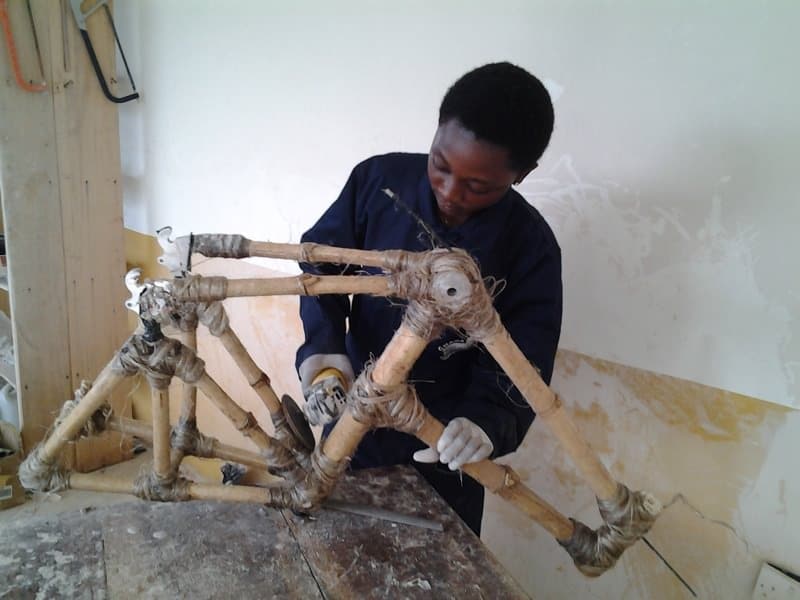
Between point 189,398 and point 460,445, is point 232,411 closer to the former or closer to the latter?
point 189,398

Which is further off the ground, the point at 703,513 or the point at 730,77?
the point at 730,77

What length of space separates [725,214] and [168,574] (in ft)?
3.00

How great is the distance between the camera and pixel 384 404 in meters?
0.64

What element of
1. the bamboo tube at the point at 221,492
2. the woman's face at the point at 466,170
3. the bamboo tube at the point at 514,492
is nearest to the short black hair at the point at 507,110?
the woman's face at the point at 466,170

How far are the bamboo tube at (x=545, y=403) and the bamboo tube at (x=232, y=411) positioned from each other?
38 cm

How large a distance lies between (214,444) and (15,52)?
132cm

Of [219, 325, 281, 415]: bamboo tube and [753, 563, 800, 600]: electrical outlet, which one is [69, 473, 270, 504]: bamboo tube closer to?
[219, 325, 281, 415]: bamboo tube

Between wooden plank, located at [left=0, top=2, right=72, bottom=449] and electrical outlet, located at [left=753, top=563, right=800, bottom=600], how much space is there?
192cm

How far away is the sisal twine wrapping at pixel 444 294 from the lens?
1.78ft

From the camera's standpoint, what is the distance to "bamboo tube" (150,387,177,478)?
30.6 inches

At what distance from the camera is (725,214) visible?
30.6 inches

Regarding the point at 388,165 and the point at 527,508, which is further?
the point at 388,165

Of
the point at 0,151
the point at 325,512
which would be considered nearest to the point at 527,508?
the point at 325,512

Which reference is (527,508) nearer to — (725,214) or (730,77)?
(725,214)
